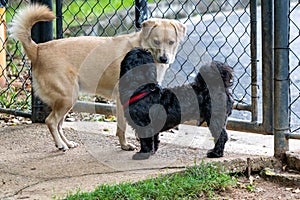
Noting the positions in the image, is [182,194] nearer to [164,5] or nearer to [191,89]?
[191,89]

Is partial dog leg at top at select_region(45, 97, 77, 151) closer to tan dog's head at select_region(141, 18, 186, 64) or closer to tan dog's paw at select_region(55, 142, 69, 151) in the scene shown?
tan dog's paw at select_region(55, 142, 69, 151)

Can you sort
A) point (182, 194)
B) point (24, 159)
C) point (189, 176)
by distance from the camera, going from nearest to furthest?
1. point (182, 194)
2. point (189, 176)
3. point (24, 159)

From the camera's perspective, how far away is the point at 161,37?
464cm

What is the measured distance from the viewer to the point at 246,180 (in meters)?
3.81

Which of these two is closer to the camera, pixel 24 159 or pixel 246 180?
pixel 246 180

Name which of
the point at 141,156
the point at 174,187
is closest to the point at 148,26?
the point at 141,156

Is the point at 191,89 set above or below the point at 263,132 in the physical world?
above

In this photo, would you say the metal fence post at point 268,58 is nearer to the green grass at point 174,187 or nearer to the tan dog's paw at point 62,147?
the green grass at point 174,187

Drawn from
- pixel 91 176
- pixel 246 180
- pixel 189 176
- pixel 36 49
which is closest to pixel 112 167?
pixel 91 176

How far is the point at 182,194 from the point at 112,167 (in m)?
0.69

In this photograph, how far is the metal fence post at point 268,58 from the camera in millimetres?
4074

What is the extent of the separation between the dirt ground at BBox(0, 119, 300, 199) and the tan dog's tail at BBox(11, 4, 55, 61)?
68cm

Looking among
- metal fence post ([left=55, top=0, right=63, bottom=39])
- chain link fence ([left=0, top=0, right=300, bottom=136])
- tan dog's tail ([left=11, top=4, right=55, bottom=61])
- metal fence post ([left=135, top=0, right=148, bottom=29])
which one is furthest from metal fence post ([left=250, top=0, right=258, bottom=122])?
metal fence post ([left=55, top=0, right=63, bottom=39])

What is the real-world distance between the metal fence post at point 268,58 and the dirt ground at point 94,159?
0.94ft
